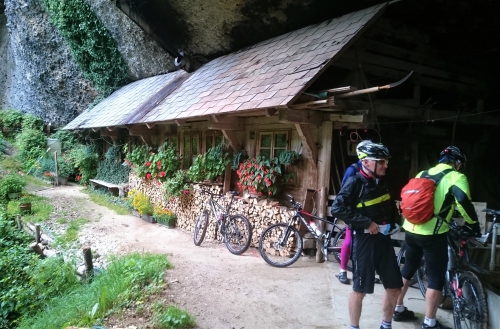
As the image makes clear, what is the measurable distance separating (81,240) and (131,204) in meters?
3.19

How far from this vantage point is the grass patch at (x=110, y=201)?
38.6 feet

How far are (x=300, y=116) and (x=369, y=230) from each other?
9.66 ft

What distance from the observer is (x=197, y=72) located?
10.2 m

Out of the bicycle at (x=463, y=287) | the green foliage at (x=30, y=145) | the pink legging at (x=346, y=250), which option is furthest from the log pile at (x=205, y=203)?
the green foliage at (x=30, y=145)

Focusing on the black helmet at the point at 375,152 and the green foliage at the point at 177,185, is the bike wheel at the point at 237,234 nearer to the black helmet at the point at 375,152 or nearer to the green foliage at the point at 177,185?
the green foliage at the point at 177,185

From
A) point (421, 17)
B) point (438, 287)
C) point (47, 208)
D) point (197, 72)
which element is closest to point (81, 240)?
point (47, 208)

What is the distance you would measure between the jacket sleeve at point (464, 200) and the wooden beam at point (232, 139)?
16.4 ft

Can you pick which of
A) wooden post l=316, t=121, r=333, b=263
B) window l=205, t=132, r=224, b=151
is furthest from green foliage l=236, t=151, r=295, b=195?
window l=205, t=132, r=224, b=151

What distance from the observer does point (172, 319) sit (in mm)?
3746

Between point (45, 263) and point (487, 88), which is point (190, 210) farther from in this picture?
point (487, 88)

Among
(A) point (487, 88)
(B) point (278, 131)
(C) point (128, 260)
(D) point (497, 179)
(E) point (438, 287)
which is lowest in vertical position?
(C) point (128, 260)

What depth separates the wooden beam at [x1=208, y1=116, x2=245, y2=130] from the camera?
709 cm

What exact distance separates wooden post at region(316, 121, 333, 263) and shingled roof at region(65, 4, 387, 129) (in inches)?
45.3

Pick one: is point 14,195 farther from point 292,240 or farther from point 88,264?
point 292,240
